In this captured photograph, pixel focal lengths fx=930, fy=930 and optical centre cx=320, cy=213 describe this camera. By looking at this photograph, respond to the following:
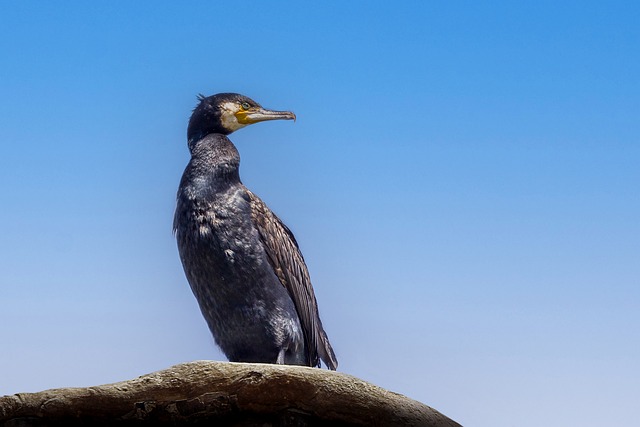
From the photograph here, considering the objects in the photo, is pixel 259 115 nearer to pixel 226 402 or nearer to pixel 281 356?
pixel 281 356

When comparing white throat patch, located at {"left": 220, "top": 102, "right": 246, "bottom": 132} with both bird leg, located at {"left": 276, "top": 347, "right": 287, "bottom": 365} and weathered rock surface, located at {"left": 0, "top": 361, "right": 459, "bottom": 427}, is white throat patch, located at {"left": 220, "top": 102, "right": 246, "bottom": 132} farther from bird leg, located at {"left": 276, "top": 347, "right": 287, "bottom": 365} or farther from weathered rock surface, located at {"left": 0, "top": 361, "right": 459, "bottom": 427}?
weathered rock surface, located at {"left": 0, "top": 361, "right": 459, "bottom": 427}

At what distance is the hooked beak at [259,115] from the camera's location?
713 centimetres

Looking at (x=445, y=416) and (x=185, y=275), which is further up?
(x=185, y=275)

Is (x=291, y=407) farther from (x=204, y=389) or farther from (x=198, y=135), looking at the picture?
(x=198, y=135)

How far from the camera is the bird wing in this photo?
22.4 feet

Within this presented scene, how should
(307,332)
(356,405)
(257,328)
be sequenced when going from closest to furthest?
(356,405)
(257,328)
(307,332)

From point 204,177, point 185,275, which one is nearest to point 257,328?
point 185,275

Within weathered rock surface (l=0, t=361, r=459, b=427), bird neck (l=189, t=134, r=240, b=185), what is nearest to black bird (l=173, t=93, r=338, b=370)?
bird neck (l=189, t=134, r=240, b=185)

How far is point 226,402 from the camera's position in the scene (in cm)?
395

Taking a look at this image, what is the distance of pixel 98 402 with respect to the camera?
3.94 metres

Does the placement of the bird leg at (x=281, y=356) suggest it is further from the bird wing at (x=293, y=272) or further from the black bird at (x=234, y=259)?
the bird wing at (x=293, y=272)

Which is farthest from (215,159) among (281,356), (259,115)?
(281,356)

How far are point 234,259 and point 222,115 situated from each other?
1202 millimetres

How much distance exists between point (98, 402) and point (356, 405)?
3.59ft
